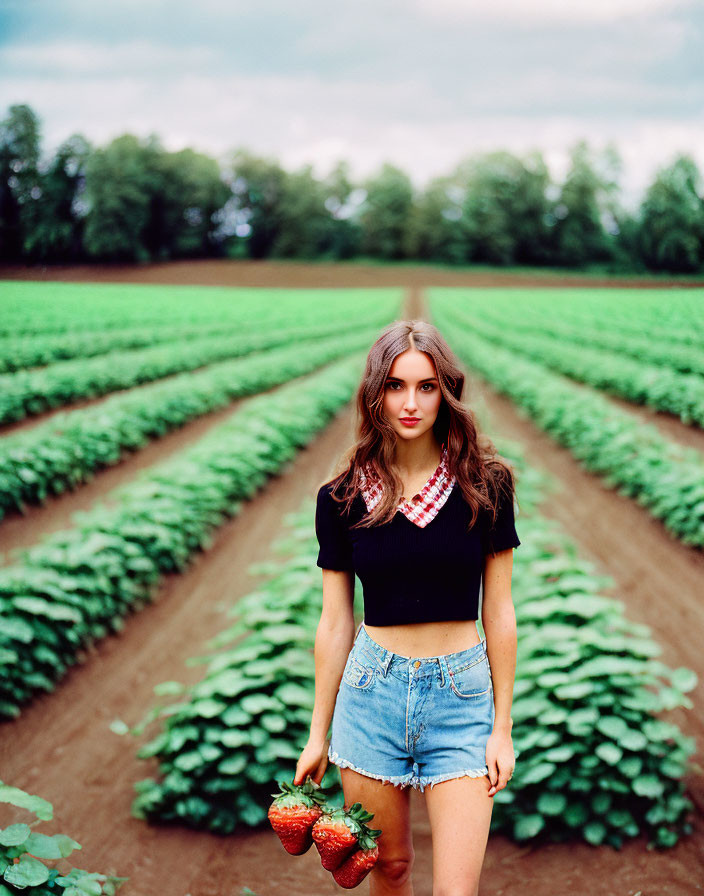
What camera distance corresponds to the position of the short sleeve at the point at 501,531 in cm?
183

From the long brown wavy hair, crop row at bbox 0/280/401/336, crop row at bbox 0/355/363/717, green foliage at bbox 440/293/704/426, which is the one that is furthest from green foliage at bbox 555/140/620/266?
the long brown wavy hair

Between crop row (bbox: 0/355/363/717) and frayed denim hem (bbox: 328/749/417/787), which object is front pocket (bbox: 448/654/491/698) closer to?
frayed denim hem (bbox: 328/749/417/787)

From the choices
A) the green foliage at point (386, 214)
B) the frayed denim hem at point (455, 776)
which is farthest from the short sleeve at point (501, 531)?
the green foliage at point (386, 214)

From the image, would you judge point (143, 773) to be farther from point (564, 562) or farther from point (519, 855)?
point (564, 562)

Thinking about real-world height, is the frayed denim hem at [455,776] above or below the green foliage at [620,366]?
below

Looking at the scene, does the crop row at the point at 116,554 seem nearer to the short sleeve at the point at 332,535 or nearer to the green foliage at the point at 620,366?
the short sleeve at the point at 332,535

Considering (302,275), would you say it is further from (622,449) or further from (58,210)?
(58,210)

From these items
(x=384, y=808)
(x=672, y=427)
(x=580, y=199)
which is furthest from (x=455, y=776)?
(x=580, y=199)

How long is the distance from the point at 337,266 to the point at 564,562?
170 feet

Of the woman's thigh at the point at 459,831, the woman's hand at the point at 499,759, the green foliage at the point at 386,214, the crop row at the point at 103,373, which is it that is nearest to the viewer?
the woman's thigh at the point at 459,831

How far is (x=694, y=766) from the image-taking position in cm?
336

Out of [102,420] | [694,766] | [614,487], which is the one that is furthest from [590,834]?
[102,420]

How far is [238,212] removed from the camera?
84.8ft

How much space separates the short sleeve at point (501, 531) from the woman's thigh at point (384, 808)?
→ 26.1 inches
